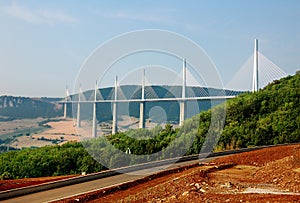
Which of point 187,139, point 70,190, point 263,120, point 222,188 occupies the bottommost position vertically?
point 70,190

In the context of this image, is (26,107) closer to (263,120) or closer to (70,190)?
(263,120)

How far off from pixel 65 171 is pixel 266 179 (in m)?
17.4

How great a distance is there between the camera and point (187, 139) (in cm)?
2395

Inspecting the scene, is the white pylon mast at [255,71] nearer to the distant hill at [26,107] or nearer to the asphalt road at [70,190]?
the asphalt road at [70,190]

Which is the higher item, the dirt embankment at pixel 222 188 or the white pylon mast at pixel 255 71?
the white pylon mast at pixel 255 71

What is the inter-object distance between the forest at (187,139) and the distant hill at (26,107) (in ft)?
159

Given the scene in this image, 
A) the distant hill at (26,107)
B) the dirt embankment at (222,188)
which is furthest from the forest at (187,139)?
the distant hill at (26,107)

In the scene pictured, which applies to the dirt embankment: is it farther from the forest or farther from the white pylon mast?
the white pylon mast

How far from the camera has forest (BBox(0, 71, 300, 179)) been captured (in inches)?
901

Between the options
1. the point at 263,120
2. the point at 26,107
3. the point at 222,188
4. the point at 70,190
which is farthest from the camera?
the point at 26,107

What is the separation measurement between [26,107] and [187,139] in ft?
235

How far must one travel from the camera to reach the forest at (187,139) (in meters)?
22.9

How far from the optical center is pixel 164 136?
31.6 meters

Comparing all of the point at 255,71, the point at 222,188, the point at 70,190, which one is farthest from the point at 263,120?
the point at 222,188
